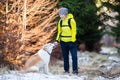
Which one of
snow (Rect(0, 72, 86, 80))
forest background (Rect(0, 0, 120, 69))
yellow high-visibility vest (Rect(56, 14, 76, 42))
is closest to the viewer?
snow (Rect(0, 72, 86, 80))

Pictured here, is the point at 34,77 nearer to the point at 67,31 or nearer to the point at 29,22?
the point at 67,31

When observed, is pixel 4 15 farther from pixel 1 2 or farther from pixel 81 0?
pixel 81 0

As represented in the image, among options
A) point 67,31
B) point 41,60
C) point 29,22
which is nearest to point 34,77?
point 41,60

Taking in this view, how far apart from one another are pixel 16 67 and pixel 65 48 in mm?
1854

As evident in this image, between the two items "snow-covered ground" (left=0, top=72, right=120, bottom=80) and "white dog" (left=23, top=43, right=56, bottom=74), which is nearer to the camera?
"snow-covered ground" (left=0, top=72, right=120, bottom=80)

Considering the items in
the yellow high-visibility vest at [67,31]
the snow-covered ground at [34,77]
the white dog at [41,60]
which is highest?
the yellow high-visibility vest at [67,31]

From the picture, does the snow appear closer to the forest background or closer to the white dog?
the white dog

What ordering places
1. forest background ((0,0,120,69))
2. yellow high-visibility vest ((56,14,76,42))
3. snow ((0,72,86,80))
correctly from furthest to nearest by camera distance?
forest background ((0,0,120,69)) < yellow high-visibility vest ((56,14,76,42)) < snow ((0,72,86,80))

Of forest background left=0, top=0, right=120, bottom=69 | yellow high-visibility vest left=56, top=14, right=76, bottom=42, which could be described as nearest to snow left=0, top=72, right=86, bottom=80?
yellow high-visibility vest left=56, top=14, right=76, bottom=42

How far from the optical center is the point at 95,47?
25.3 m

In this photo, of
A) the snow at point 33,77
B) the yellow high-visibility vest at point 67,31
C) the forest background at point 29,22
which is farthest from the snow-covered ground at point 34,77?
the forest background at point 29,22

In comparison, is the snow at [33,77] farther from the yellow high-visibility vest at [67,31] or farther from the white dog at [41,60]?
the yellow high-visibility vest at [67,31]

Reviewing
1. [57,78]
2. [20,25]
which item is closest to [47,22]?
[20,25]

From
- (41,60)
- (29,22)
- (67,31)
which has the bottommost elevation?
(41,60)
